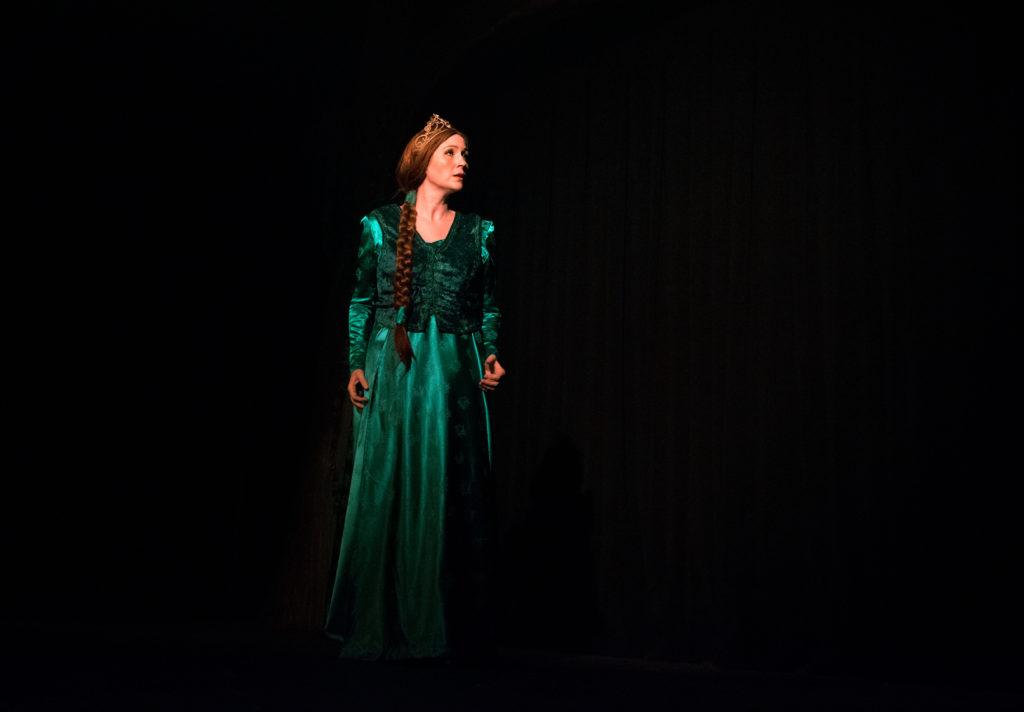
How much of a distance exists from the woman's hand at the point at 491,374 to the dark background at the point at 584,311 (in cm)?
63

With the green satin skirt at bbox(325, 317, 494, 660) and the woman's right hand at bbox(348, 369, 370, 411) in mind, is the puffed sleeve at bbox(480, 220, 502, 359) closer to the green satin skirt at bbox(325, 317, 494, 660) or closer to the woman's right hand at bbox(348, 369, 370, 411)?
the green satin skirt at bbox(325, 317, 494, 660)

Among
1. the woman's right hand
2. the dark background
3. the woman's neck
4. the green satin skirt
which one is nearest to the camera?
the green satin skirt

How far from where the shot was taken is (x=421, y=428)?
9.44ft

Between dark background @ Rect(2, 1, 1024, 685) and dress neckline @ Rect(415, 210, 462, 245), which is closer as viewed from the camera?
dress neckline @ Rect(415, 210, 462, 245)

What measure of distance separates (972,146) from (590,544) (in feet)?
6.30

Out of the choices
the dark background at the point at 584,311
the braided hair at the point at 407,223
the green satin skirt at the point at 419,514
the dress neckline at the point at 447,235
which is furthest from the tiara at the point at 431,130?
the dark background at the point at 584,311

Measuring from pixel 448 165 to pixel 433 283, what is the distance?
0.36 meters

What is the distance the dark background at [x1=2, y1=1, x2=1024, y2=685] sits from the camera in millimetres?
3223

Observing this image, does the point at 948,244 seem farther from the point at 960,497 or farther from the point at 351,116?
the point at 351,116

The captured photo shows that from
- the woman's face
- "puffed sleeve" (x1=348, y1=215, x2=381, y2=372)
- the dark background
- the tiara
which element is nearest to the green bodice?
"puffed sleeve" (x1=348, y1=215, x2=381, y2=372)

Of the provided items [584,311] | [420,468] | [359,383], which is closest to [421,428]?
[420,468]

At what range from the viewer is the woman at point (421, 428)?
2801 millimetres

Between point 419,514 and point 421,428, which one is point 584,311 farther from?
point 419,514

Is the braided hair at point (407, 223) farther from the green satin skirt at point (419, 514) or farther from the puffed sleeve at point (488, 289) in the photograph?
the puffed sleeve at point (488, 289)
